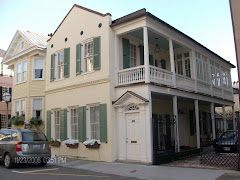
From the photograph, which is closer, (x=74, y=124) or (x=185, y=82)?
(x=74, y=124)

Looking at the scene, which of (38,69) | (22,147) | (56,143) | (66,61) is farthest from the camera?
(38,69)

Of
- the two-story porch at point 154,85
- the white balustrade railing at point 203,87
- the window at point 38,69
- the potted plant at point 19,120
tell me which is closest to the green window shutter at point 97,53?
the two-story porch at point 154,85

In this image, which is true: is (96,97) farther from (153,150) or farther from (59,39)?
(59,39)

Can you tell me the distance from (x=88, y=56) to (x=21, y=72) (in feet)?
26.0

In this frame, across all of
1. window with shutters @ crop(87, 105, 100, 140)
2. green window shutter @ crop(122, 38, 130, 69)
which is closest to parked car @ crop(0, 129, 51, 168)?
window with shutters @ crop(87, 105, 100, 140)

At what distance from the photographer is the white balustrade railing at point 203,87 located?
1661cm

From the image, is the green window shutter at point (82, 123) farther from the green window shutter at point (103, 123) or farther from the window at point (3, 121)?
the window at point (3, 121)

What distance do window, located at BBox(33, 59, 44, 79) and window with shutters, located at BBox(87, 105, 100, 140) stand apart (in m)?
6.92

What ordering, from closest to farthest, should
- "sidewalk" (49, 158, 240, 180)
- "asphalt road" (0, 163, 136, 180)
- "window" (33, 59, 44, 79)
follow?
"sidewalk" (49, 158, 240, 180) → "asphalt road" (0, 163, 136, 180) → "window" (33, 59, 44, 79)

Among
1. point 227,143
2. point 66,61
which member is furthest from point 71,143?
point 227,143

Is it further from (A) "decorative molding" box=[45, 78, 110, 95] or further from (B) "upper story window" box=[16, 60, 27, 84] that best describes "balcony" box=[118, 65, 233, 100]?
(B) "upper story window" box=[16, 60, 27, 84]

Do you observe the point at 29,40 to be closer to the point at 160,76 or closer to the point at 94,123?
the point at 94,123

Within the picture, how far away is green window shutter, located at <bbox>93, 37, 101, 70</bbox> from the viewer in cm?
1367

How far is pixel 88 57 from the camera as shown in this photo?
14.6 metres
